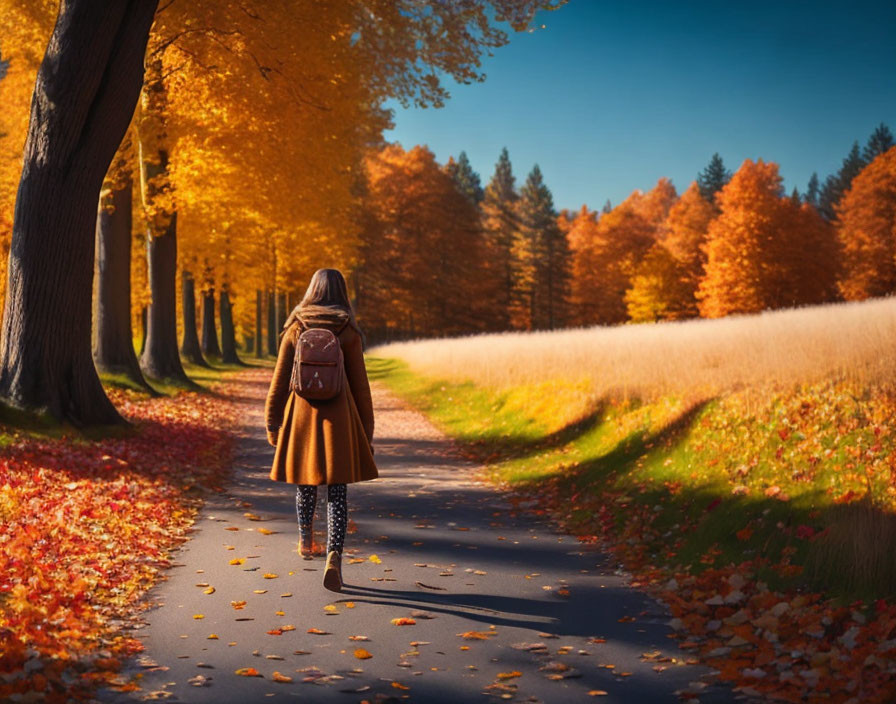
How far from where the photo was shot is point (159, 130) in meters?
17.2

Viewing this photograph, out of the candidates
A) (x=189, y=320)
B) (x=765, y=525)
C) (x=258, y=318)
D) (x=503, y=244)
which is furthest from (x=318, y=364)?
(x=503, y=244)

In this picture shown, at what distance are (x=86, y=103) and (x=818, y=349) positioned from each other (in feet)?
30.1

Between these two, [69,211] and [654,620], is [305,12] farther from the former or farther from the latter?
[654,620]

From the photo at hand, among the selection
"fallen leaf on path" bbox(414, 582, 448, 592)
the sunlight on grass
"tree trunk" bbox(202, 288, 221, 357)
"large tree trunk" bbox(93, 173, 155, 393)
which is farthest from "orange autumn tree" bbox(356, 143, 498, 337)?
"fallen leaf on path" bbox(414, 582, 448, 592)

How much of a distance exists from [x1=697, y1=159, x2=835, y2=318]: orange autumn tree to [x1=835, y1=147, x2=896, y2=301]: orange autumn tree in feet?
4.50

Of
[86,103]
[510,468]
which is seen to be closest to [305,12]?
[86,103]

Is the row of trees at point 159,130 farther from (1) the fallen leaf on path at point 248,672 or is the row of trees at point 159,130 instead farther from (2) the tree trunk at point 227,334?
(2) the tree trunk at point 227,334

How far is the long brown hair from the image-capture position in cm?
631

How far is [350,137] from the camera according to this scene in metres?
18.1

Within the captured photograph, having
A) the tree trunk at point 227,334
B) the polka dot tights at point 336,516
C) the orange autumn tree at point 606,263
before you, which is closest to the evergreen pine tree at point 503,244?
the orange autumn tree at point 606,263

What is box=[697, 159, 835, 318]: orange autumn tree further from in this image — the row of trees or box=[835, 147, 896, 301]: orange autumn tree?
the row of trees

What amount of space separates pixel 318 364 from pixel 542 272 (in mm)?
62555

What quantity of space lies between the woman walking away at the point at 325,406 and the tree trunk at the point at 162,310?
1584 centimetres

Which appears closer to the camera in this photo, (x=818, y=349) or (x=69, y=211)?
(x=818, y=349)
